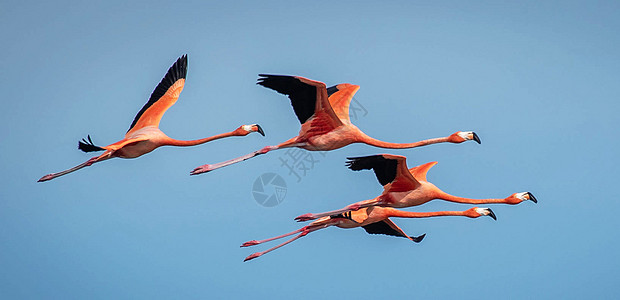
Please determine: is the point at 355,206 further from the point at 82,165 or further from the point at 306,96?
the point at 82,165

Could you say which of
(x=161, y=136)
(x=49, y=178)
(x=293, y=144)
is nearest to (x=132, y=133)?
(x=161, y=136)

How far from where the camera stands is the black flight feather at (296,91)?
17578mm

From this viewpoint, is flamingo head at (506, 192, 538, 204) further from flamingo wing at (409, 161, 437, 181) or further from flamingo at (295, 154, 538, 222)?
flamingo wing at (409, 161, 437, 181)

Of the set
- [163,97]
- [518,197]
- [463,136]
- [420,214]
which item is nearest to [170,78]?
[163,97]

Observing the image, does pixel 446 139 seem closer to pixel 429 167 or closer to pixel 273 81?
pixel 429 167

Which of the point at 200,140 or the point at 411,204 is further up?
the point at 200,140

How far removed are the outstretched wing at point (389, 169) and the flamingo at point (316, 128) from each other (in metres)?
1.02

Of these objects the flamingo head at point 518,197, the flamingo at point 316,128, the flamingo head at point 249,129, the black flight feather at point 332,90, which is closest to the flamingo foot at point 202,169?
the flamingo at point 316,128

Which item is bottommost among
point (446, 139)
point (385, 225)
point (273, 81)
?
point (385, 225)

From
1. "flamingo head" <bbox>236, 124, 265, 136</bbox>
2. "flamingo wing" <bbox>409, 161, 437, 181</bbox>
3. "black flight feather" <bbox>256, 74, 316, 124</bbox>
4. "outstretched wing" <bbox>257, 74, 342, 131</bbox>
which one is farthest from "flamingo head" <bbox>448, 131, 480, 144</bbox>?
"flamingo head" <bbox>236, 124, 265, 136</bbox>

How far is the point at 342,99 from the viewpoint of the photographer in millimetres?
20547

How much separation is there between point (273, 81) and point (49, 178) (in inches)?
210

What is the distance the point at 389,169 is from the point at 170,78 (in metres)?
6.68

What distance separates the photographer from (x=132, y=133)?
20.0m
